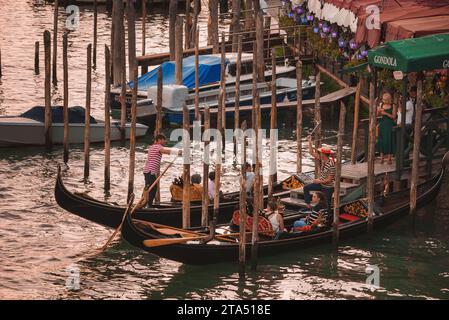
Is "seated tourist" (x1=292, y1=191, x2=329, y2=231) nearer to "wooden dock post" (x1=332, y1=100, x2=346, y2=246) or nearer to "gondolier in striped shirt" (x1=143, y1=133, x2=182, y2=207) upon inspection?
"wooden dock post" (x1=332, y1=100, x2=346, y2=246)

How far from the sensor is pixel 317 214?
20047mm

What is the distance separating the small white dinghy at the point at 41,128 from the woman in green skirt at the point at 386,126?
21.5 ft

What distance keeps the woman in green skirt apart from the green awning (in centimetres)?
64

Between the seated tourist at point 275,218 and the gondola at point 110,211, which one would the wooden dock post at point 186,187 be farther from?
the seated tourist at point 275,218

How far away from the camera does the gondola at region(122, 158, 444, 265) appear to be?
18812 millimetres

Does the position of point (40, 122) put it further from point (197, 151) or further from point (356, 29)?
→ point (356, 29)

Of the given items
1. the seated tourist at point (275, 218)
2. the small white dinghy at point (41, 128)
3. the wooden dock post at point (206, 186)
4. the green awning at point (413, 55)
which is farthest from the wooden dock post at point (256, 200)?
the small white dinghy at point (41, 128)

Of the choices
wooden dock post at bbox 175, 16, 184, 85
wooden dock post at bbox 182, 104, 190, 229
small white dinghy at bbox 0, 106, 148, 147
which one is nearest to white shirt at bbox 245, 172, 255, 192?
wooden dock post at bbox 182, 104, 190, 229

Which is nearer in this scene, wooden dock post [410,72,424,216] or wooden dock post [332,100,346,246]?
wooden dock post [332,100,346,246]

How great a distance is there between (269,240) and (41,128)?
26.6 feet

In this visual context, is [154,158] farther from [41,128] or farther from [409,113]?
[41,128]
